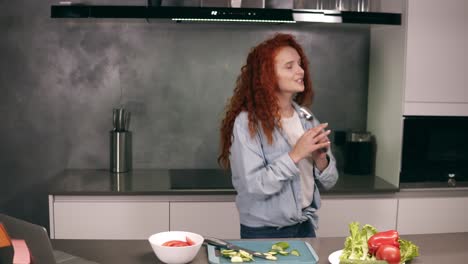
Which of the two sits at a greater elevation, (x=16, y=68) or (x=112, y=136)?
(x=16, y=68)

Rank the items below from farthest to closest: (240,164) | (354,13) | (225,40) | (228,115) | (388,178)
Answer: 1. (225,40)
2. (388,178)
3. (354,13)
4. (228,115)
5. (240,164)

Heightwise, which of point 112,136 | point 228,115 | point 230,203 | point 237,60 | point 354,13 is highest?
point 354,13

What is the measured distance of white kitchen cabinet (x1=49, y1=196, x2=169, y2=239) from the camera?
9.45 ft

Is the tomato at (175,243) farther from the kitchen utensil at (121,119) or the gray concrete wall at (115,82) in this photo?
the gray concrete wall at (115,82)

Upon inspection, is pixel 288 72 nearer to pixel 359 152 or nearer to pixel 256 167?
pixel 256 167

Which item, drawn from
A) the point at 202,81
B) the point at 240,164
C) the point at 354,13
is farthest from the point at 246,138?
the point at 202,81

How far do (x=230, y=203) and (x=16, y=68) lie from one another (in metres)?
1.48

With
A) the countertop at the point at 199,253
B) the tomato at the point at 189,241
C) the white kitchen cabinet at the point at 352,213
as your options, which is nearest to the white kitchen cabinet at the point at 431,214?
the white kitchen cabinet at the point at 352,213

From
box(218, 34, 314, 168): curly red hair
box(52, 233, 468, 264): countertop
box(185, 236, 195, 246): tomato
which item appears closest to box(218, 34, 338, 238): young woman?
box(218, 34, 314, 168): curly red hair

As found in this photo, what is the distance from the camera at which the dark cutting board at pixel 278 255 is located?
161cm

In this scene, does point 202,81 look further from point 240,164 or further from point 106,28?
point 240,164

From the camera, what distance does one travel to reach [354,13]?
9.46 feet

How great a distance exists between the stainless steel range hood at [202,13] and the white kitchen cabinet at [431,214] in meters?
1.04

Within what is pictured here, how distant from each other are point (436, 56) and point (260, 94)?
1297 millimetres
